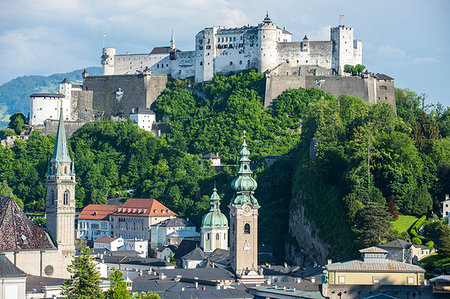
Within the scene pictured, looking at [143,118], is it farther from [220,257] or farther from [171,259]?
[220,257]

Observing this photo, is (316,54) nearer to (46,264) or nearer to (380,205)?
(380,205)

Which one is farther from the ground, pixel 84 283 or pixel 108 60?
pixel 108 60

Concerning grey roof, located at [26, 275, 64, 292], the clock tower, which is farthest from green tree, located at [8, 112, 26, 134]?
grey roof, located at [26, 275, 64, 292]

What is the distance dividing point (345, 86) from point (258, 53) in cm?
1186

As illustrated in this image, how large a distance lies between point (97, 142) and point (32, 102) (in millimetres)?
11283

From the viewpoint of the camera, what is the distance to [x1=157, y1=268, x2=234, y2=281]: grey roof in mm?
77312

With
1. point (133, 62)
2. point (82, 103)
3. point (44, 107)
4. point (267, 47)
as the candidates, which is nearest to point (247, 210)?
point (267, 47)

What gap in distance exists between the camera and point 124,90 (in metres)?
136

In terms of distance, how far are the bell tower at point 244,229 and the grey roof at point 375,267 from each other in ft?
55.5

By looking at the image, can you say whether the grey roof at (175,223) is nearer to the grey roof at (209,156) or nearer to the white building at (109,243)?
the white building at (109,243)

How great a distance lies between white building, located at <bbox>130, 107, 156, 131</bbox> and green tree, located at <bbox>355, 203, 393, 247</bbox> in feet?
183

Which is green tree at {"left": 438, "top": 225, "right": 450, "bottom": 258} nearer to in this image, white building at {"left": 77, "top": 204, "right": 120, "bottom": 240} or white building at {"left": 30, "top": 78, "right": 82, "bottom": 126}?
white building at {"left": 77, "top": 204, "right": 120, "bottom": 240}

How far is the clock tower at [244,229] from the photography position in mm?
79625

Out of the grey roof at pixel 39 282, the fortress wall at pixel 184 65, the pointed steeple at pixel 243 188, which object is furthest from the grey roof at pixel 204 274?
the fortress wall at pixel 184 65
